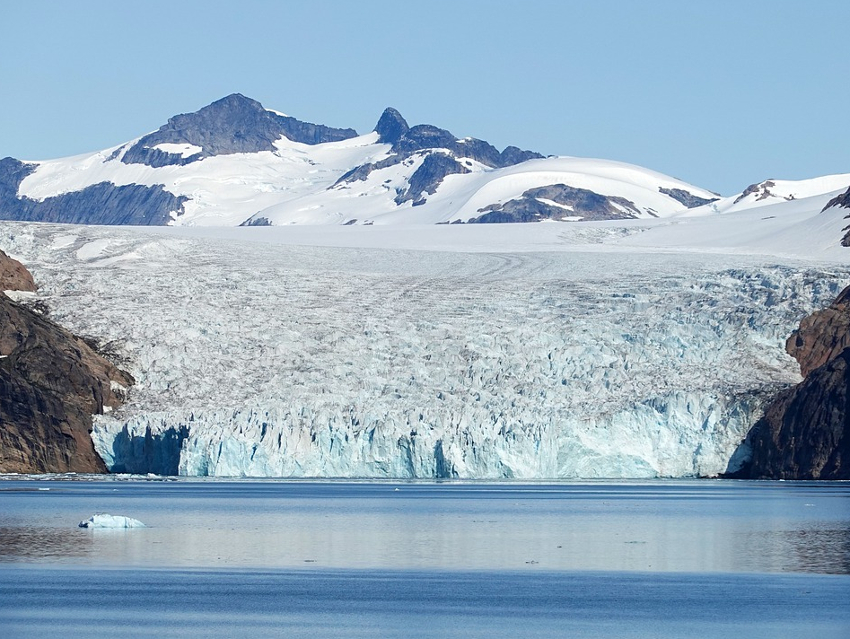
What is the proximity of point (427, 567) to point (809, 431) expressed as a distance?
59.0 ft

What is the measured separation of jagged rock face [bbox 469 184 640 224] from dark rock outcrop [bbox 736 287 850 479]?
9437cm

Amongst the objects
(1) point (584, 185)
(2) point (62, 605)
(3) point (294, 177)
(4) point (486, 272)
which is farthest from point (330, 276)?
(3) point (294, 177)

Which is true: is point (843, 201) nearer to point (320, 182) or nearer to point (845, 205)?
point (845, 205)

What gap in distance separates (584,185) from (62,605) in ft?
410

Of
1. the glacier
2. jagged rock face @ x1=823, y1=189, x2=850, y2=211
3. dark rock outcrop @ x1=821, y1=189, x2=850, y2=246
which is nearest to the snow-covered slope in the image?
jagged rock face @ x1=823, y1=189, x2=850, y2=211

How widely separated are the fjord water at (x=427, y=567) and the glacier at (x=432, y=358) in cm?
292

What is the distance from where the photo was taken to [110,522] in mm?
22562

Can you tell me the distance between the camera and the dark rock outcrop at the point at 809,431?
112 ft

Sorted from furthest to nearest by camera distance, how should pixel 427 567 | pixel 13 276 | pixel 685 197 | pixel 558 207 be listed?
pixel 685 197, pixel 558 207, pixel 13 276, pixel 427 567

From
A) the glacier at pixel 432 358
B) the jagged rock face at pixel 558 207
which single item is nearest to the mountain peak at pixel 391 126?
the jagged rock face at pixel 558 207

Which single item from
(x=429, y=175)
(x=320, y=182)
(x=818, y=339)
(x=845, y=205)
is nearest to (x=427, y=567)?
(x=818, y=339)

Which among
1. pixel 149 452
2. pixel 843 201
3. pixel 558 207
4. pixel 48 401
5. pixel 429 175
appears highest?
pixel 429 175

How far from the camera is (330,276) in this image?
44.2m

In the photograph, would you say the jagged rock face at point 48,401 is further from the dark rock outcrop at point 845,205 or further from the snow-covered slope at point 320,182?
the snow-covered slope at point 320,182
